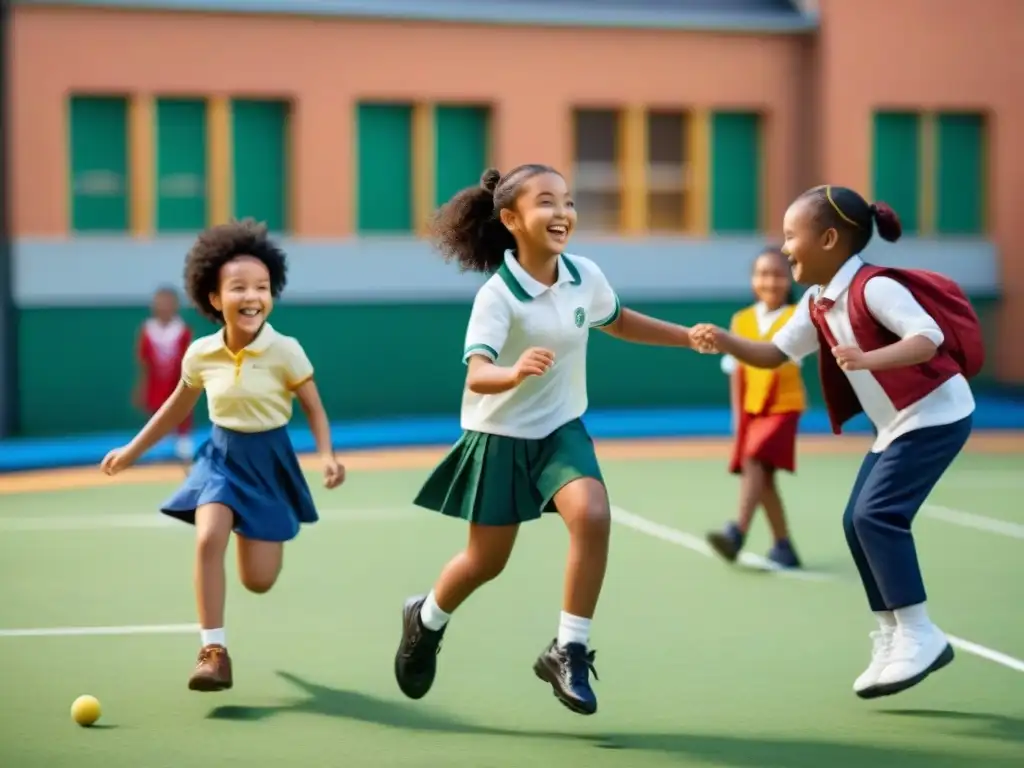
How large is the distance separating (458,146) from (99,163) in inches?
166

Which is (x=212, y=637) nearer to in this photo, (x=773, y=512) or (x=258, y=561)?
(x=258, y=561)

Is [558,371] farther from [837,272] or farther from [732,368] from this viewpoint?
[732,368]

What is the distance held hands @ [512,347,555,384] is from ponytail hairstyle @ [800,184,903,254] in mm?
1359

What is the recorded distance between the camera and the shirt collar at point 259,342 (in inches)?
271

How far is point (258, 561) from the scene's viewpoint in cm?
682

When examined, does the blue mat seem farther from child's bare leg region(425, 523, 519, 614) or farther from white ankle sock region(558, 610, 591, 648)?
white ankle sock region(558, 610, 591, 648)

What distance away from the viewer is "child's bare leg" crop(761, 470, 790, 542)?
956cm

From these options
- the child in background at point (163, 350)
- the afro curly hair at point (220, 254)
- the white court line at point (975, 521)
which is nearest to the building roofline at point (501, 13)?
the child in background at point (163, 350)

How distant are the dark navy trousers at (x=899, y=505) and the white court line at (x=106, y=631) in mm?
3022

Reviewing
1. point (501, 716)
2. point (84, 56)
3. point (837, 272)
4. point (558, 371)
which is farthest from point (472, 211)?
point (84, 56)

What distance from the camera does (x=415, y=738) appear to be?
5840mm

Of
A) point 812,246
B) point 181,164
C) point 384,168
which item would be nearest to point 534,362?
point 812,246

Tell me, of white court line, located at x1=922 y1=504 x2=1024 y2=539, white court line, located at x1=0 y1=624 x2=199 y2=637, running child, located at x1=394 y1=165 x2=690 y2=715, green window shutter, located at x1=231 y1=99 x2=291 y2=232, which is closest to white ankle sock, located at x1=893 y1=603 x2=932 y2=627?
running child, located at x1=394 y1=165 x2=690 y2=715

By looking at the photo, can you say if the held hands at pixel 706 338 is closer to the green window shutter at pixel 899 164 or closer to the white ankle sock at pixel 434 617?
the white ankle sock at pixel 434 617
